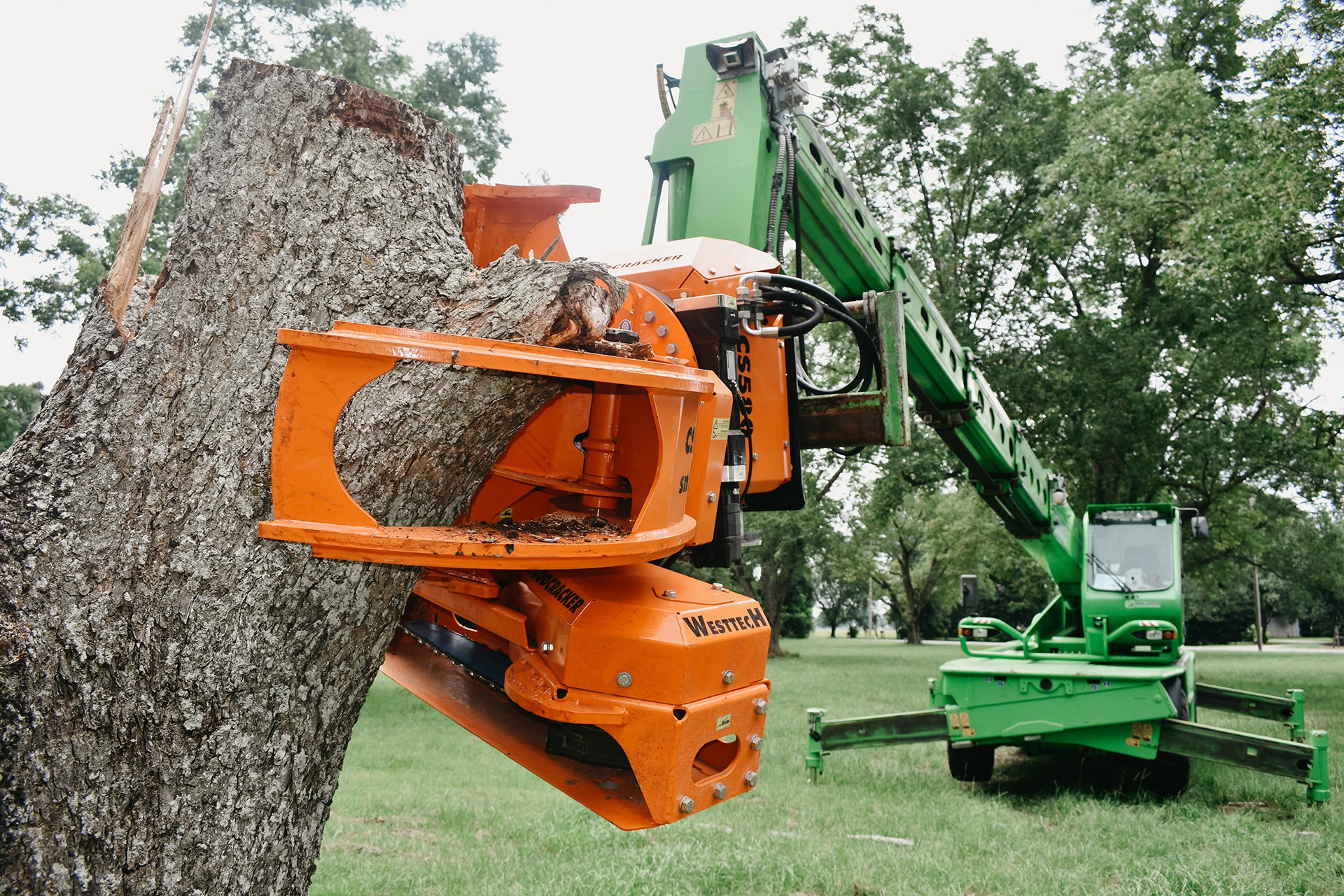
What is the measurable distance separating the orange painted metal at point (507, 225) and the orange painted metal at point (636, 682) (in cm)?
118

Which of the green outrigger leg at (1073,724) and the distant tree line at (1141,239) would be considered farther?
the distant tree line at (1141,239)

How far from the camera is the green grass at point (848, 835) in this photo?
4.49 metres

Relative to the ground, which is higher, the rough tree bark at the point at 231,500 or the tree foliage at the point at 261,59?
the tree foliage at the point at 261,59

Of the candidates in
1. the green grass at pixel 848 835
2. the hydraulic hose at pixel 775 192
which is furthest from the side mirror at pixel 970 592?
the hydraulic hose at pixel 775 192

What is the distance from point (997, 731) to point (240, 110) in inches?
254

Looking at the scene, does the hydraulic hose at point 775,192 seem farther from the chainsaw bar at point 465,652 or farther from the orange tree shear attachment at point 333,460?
the orange tree shear attachment at point 333,460

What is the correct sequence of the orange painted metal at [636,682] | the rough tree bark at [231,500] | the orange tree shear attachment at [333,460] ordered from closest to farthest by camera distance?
the orange tree shear attachment at [333,460]
the rough tree bark at [231,500]
the orange painted metal at [636,682]

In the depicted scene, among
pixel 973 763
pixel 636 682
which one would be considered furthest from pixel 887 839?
pixel 636 682

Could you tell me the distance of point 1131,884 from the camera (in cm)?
449

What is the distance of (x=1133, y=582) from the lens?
25.8ft

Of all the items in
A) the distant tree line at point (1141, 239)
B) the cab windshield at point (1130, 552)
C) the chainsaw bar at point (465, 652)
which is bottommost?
the chainsaw bar at point (465, 652)

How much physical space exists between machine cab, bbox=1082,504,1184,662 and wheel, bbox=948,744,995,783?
1252 millimetres

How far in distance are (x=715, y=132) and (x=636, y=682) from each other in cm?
→ 244

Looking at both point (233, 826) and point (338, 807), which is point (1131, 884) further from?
point (338, 807)
